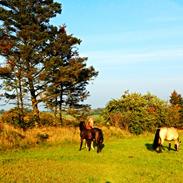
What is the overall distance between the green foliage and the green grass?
15.0 meters

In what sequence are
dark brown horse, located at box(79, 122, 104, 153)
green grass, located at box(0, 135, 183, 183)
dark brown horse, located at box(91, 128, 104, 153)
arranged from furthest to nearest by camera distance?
dark brown horse, located at box(79, 122, 104, 153) → dark brown horse, located at box(91, 128, 104, 153) → green grass, located at box(0, 135, 183, 183)

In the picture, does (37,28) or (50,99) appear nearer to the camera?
(37,28)

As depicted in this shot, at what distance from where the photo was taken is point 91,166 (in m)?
18.1

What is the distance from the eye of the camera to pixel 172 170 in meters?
17.6

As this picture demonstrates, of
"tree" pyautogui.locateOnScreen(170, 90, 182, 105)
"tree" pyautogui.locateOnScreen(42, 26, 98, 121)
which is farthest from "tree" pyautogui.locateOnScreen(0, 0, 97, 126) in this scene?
"tree" pyautogui.locateOnScreen(170, 90, 182, 105)

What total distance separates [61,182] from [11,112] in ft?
90.7

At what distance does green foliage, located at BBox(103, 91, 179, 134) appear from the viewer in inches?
1607

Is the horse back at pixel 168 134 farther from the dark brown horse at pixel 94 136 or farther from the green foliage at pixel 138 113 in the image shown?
the green foliage at pixel 138 113

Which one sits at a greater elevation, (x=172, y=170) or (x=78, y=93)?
(x=78, y=93)

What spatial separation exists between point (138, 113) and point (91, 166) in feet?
80.1

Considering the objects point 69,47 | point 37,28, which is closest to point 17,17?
point 37,28

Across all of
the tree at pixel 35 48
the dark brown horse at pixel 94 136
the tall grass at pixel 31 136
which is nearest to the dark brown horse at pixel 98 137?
the dark brown horse at pixel 94 136

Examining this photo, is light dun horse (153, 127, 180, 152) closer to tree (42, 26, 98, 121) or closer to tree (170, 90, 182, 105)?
tree (42, 26, 98, 121)

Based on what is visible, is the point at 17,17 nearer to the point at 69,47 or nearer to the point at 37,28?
the point at 37,28
